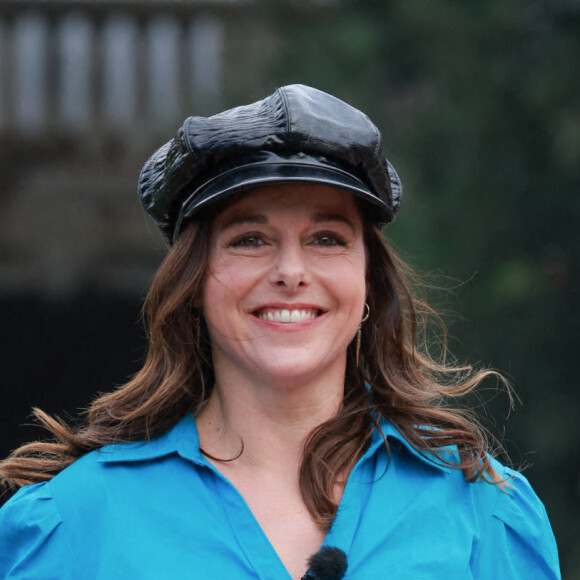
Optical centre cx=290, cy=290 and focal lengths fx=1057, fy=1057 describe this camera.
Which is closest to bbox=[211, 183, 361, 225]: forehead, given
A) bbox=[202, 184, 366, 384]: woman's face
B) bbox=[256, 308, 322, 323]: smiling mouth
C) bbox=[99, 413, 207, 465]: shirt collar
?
bbox=[202, 184, 366, 384]: woman's face

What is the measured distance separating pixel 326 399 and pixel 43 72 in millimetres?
2801

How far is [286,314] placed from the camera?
1967 millimetres

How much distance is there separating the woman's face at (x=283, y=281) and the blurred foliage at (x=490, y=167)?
2.41 m

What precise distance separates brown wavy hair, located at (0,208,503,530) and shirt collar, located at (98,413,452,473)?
2cm

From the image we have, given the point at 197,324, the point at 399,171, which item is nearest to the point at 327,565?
the point at 197,324

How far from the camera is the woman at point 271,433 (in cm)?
189

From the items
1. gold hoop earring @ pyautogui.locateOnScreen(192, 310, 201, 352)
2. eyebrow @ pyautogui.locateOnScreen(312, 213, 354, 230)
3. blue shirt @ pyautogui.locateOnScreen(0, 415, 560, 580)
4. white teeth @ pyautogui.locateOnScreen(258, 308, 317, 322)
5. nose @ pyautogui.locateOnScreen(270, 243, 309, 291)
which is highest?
eyebrow @ pyautogui.locateOnScreen(312, 213, 354, 230)

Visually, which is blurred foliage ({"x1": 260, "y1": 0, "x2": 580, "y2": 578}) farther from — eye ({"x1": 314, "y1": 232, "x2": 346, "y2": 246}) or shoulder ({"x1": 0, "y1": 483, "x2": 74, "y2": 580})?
shoulder ({"x1": 0, "y1": 483, "x2": 74, "y2": 580})

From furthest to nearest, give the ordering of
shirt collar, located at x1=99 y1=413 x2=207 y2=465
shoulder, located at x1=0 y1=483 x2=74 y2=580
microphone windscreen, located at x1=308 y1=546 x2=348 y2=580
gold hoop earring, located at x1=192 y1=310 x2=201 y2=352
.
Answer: gold hoop earring, located at x1=192 y1=310 x2=201 y2=352 → shirt collar, located at x1=99 y1=413 x2=207 y2=465 → shoulder, located at x1=0 y1=483 x2=74 y2=580 → microphone windscreen, located at x1=308 y1=546 x2=348 y2=580

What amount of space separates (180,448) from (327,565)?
392 mm

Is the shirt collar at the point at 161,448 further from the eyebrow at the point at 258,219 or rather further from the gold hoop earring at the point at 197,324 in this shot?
the eyebrow at the point at 258,219

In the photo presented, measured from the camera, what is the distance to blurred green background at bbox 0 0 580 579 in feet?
14.5

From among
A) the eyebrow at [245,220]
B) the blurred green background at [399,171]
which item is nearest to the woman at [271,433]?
the eyebrow at [245,220]

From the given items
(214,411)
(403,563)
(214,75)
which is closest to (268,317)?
(214,411)
